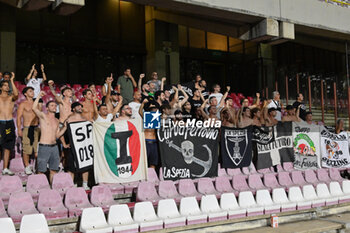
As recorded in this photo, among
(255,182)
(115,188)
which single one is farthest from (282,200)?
(115,188)

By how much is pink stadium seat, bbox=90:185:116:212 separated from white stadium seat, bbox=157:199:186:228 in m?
0.96

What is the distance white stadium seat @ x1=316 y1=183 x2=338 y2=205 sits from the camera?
1041 cm

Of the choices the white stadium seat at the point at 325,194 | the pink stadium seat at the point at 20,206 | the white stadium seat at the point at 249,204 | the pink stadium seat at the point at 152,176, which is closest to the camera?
the pink stadium seat at the point at 20,206

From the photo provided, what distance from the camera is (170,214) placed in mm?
7566

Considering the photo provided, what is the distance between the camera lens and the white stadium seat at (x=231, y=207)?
27.4ft

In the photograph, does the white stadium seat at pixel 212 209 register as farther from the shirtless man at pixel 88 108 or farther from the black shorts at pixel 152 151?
the shirtless man at pixel 88 108

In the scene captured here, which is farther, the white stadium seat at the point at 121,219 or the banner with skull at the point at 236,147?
the banner with skull at the point at 236,147

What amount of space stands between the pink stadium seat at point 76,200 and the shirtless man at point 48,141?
0.93 metres

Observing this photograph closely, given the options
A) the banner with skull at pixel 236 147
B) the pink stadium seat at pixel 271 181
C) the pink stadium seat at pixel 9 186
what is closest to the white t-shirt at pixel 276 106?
the banner with skull at pixel 236 147

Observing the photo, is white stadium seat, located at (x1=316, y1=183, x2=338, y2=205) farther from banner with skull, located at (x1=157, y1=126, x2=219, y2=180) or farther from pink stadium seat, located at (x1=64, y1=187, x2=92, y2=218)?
pink stadium seat, located at (x1=64, y1=187, x2=92, y2=218)

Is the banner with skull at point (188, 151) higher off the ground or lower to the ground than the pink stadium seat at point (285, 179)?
higher

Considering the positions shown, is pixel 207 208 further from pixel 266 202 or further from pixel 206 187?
pixel 266 202

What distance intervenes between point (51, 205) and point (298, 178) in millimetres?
7191

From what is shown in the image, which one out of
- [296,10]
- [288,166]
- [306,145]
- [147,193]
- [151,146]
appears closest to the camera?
[147,193]
